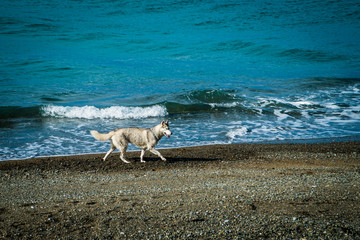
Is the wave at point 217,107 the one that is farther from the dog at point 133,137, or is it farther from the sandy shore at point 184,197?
the dog at point 133,137

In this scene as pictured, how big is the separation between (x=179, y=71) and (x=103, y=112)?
14272 mm

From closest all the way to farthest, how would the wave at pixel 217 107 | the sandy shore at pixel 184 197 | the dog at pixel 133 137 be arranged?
the sandy shore at pixel 184 197 → the dog at pixel 133 137 → the wave at pixel 217 107

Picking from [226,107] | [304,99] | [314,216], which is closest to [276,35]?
[304,99]

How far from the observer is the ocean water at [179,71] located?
15273 mm

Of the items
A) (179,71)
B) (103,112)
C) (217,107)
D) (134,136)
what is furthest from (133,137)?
(179,71)

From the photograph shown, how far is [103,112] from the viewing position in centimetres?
1847

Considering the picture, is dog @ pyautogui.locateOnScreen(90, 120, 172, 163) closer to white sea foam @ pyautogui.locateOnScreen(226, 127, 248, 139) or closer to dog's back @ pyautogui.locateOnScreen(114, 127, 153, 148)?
dog's back @ pyautogui.locateOnScreen(114, 127, 153, 148)

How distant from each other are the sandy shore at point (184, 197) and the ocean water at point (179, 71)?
9.04 feet

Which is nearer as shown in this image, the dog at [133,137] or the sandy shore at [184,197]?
the sandy shore at [184,197]

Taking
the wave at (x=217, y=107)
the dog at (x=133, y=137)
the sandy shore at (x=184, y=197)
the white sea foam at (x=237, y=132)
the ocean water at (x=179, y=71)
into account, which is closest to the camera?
the sandy shore at (x=184, y=197)

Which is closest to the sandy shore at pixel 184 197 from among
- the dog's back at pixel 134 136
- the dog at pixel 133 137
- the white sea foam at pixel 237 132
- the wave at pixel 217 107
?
the dog at pixel 133 137

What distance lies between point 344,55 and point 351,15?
18641 mm

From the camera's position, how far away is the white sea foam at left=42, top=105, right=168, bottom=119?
18047 millimetres

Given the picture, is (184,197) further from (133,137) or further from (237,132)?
(237,132)
